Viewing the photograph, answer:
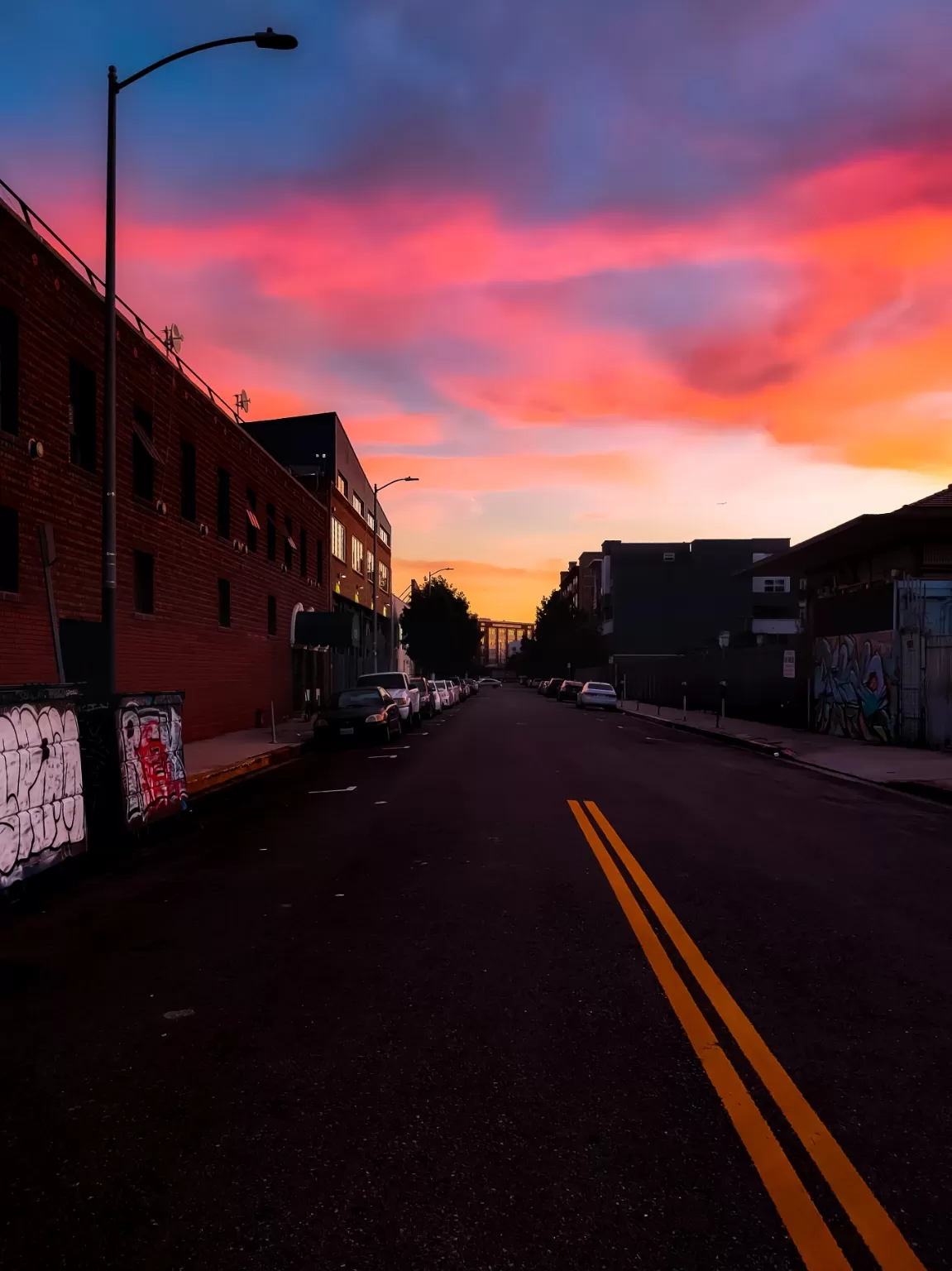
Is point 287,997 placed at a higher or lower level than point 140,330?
lower

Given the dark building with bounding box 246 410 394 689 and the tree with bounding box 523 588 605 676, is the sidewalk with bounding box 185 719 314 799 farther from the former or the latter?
the tree with bounding box 523 588 605 676

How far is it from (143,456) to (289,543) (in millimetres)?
13382

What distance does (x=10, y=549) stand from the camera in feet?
48.4

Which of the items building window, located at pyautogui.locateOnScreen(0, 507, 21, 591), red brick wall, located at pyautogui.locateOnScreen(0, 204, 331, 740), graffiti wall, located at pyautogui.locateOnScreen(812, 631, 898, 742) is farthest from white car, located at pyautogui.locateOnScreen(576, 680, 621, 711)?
building window, located at pyautogui.locateOnScreen(0, 507, 21, 591)

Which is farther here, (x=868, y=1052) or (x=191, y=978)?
(x=191, y=978)

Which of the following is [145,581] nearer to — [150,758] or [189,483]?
[189,483]

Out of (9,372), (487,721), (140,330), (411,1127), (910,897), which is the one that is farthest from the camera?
(487,721)

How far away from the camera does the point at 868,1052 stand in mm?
4289

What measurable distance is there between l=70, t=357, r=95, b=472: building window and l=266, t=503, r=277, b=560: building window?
13622 mm

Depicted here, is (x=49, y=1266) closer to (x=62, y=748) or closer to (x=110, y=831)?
(x=62, y=748)

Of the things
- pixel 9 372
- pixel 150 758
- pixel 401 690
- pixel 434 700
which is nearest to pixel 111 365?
pixel 9 372

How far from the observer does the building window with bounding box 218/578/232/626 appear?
85.8 feet

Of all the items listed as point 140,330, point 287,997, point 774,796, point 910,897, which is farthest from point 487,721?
point 287,997

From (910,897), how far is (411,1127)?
5.20 meters
